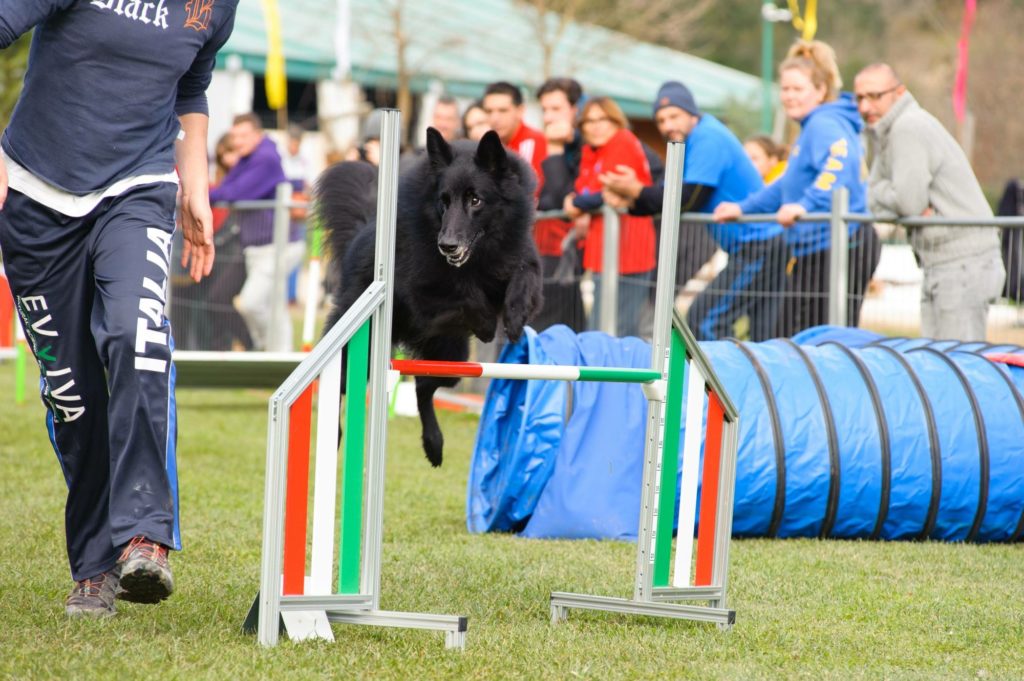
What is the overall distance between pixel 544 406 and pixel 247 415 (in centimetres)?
474

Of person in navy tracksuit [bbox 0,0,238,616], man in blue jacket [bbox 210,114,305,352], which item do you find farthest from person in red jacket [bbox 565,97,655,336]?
person in navy tracksuit [bbox 0,0,238,616]

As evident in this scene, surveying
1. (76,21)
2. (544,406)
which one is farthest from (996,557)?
(76,21)

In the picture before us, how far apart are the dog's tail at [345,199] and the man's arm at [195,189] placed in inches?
50.9

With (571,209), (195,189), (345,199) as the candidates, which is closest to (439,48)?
(571,209)

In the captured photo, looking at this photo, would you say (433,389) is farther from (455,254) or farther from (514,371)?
(514,371)

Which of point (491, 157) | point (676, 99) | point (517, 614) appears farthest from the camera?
point (676, 99)

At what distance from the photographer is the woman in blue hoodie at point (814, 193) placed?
696 centimetres

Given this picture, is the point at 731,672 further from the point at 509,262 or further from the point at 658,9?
the point at 658,9

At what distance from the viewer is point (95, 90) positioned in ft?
10.5

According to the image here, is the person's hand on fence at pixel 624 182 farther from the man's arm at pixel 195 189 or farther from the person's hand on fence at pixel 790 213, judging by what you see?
the man's arm at pixel 195 189

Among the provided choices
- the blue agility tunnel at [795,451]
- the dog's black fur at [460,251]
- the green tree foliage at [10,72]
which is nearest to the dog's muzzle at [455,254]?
the dog's black fur at [460,251]

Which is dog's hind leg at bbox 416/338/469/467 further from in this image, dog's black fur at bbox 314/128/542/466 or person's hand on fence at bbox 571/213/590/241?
person's hand on fence at bbox 571/213/590/241

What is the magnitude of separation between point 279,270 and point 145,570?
24.4ft

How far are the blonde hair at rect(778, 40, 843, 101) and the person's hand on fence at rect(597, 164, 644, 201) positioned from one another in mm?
1043
